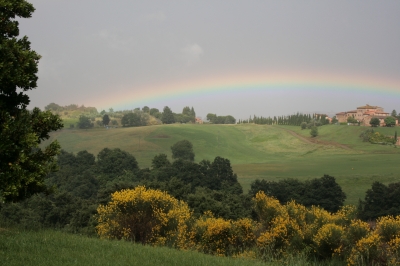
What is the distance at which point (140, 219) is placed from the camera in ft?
56.0

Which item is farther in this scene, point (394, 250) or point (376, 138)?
point (376, 138)

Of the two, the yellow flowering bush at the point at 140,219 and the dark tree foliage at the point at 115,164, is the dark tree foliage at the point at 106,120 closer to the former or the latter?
the dark tree foliage at the point at 115,164

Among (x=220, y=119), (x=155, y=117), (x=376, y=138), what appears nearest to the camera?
(x=376, y=138)

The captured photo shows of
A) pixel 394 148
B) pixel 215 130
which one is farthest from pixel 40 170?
pixel 215 130

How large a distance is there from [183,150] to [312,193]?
4698 cm

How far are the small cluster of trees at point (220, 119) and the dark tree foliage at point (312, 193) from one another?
113 metres

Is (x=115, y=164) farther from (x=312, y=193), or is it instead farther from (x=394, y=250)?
(x=394, y=250)

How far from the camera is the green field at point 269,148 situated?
7262 cm

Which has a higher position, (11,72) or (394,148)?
(11,72)

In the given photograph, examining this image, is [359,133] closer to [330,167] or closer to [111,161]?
[330,167]

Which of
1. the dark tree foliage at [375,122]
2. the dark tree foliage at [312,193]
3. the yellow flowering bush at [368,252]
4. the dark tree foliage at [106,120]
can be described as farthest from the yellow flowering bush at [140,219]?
the dark tree foliage at [106,120]

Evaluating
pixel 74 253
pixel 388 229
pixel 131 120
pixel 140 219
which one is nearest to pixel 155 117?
pixel 131 120

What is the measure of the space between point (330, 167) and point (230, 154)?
2886 cm

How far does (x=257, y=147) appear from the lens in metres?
110
